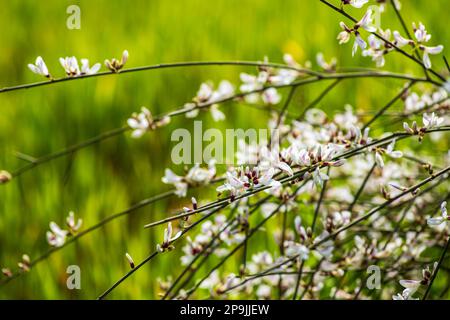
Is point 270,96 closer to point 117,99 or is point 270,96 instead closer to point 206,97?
point 206,97

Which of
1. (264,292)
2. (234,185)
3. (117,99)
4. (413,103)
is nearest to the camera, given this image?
(234,185)

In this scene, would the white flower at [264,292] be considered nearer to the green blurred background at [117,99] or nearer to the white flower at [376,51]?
the green blurred background at [117,99]

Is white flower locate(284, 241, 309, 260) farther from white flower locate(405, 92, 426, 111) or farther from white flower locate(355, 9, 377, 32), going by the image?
white flower locate(405, 92, 426, 111)

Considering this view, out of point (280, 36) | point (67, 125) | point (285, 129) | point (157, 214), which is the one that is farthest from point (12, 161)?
point (280, 36)

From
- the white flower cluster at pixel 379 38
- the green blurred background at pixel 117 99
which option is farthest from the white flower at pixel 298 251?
the green blurred background at pixel 117 99

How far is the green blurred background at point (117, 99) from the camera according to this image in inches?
67.4

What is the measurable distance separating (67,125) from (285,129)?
1005 mm

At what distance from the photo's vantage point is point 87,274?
1640 mm

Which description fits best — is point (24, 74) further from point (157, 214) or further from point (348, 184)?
point (348, 184)

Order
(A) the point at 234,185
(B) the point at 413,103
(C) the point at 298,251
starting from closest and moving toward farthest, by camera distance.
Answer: (A) the point at 234,185
(C) the point at 298,251
(B) the point at 413,103

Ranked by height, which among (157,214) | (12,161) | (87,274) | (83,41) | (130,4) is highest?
(130,4)

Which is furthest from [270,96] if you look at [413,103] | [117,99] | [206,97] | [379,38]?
[117,99]

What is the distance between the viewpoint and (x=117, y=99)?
2.38 metres
